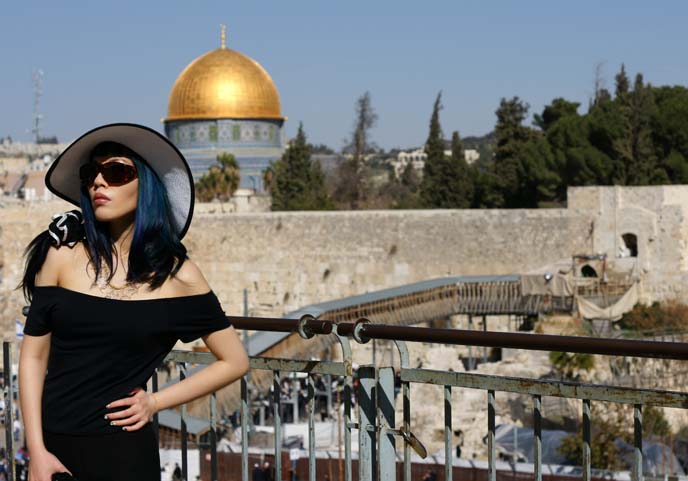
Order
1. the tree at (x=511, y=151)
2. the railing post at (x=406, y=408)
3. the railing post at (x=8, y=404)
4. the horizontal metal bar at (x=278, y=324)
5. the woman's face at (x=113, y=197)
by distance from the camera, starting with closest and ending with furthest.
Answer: the woman's face at (x=113, y=197), the railing post at (x=406, y=408), the horizontal metal bar at (x=278, y=324), the railing post at (x=8, y=404), the tree at (x=511, y=151)

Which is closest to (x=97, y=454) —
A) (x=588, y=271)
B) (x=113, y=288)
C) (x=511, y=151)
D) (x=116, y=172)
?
(x=113, y=288)

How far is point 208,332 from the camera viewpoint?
2357 millimetres

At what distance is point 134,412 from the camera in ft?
7.43

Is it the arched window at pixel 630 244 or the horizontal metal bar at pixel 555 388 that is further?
the arched window at pixel 630 244

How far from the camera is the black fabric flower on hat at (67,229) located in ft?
7.58

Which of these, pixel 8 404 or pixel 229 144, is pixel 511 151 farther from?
pixel 8 404

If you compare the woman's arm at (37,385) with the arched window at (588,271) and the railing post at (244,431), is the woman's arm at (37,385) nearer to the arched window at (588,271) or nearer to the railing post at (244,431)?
the railing post at (244,431)

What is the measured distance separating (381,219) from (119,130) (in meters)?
18.8

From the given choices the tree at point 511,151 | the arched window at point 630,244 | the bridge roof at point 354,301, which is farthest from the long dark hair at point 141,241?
the tree at point 511,151

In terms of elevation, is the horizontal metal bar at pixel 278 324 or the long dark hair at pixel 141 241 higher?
the long dark hair at pixel 141 241

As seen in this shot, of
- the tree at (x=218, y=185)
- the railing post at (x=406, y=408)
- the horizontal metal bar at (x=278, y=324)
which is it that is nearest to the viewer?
the railing post at (x=406, y=408)

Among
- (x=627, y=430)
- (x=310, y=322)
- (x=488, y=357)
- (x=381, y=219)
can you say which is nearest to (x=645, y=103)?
(x=381, y=219)

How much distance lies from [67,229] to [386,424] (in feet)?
2.99

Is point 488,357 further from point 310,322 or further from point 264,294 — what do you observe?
point 310,322
